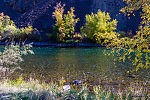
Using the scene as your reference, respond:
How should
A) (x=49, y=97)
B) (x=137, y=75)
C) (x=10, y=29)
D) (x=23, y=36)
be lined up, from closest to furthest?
(x=49, y=97) → (x=10, y=29) → (x=137, y=75) → (x=23, y=36)

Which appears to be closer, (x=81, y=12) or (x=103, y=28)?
(x=103, y=28)

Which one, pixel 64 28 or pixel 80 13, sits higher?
pixel 80 13

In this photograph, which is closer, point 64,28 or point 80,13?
point 64,28

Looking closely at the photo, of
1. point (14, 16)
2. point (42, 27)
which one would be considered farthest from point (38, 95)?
point (14, 16)

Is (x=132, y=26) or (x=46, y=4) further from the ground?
(x=46, y=4)

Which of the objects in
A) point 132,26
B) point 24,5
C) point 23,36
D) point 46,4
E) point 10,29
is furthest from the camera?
point 24,5

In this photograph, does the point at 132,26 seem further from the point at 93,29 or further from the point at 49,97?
the point at 49,97

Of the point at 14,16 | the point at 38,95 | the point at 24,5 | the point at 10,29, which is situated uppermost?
the point at 24,5

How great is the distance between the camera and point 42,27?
3806 centimetres

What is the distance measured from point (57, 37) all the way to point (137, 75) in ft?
68.6

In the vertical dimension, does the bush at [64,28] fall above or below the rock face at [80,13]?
below

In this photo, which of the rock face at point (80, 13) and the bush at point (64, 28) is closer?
the bush at point (64, 28)

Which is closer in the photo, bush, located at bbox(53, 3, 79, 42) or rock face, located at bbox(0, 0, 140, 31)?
bush, located at bbox(53, 3, 79, 42)

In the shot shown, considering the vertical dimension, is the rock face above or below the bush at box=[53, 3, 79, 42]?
above
